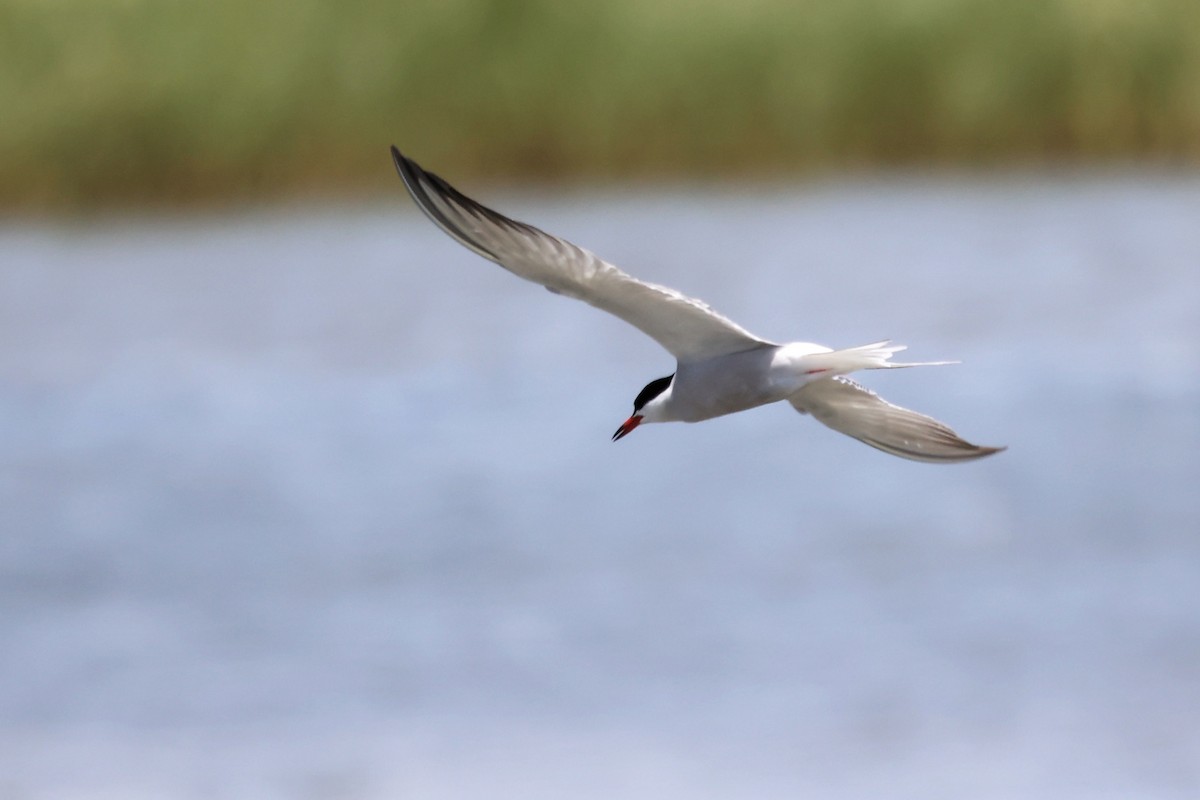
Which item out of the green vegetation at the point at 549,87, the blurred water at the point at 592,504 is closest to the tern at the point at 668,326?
the blurred water at the point at 592,504

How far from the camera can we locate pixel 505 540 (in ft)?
33.1

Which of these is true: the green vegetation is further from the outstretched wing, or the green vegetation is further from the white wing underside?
the white wing underside

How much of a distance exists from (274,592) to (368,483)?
57.4 inches

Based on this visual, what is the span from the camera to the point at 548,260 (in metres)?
4.49

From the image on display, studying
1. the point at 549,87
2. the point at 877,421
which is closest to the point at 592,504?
the point at 549,87

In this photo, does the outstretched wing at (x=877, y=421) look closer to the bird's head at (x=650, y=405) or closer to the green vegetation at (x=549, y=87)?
the bird's head at (x=650, y=405)

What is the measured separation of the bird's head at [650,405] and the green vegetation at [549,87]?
734 cm

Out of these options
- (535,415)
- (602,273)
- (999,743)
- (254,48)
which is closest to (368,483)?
(535,415)

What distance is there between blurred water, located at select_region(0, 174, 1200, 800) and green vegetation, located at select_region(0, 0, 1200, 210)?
527mm

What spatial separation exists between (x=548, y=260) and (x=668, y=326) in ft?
1.14

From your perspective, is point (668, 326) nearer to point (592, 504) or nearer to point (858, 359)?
point (858, 359)

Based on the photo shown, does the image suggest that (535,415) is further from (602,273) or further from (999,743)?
(602,273)

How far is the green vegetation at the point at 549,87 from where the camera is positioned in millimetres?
12242

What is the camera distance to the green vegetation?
12.2 m
